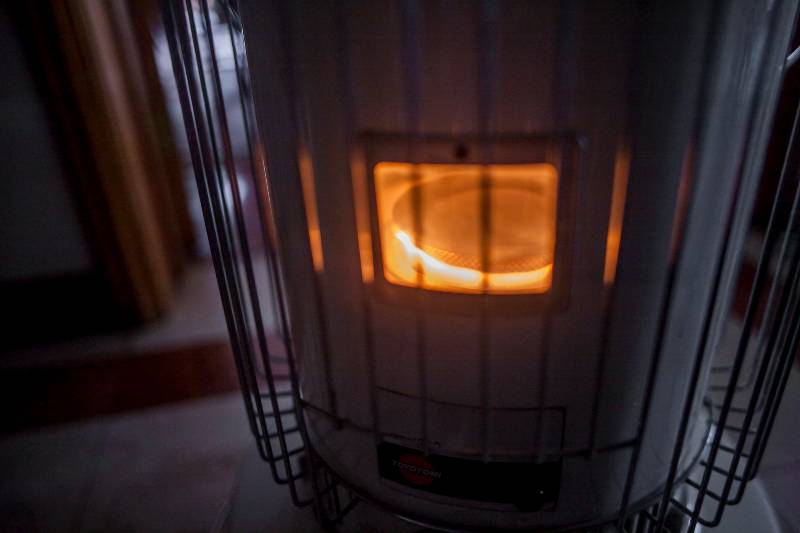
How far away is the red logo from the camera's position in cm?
47

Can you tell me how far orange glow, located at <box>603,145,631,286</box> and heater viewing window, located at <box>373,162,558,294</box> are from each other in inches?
1.4

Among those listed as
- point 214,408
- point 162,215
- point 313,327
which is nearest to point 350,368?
point 313,327

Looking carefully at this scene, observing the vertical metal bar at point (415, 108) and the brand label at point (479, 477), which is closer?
the vertical metal bar at point (415, 108)

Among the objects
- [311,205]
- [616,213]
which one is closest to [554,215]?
[616,213]

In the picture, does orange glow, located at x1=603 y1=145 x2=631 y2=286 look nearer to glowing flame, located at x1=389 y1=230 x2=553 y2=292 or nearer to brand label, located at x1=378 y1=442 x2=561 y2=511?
glowing flame, located at x1=389 y1=230 x2=553 y2=292

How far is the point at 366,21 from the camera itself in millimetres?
331

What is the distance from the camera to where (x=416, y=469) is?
471 mm

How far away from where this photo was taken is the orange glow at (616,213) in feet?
1.12

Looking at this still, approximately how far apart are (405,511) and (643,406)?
209mm

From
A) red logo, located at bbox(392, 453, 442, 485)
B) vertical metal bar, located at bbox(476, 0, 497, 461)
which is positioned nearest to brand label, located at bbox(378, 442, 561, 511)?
red logo, located at bbox(392, 453, 442, 485)

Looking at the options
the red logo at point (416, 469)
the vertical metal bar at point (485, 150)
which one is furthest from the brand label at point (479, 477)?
the vertical metal bar at point (485, 150)

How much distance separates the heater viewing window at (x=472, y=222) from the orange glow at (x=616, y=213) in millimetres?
35

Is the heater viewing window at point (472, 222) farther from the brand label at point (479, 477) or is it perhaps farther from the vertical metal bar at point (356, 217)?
the brand label at point (479, 477)

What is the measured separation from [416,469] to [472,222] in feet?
0.70
